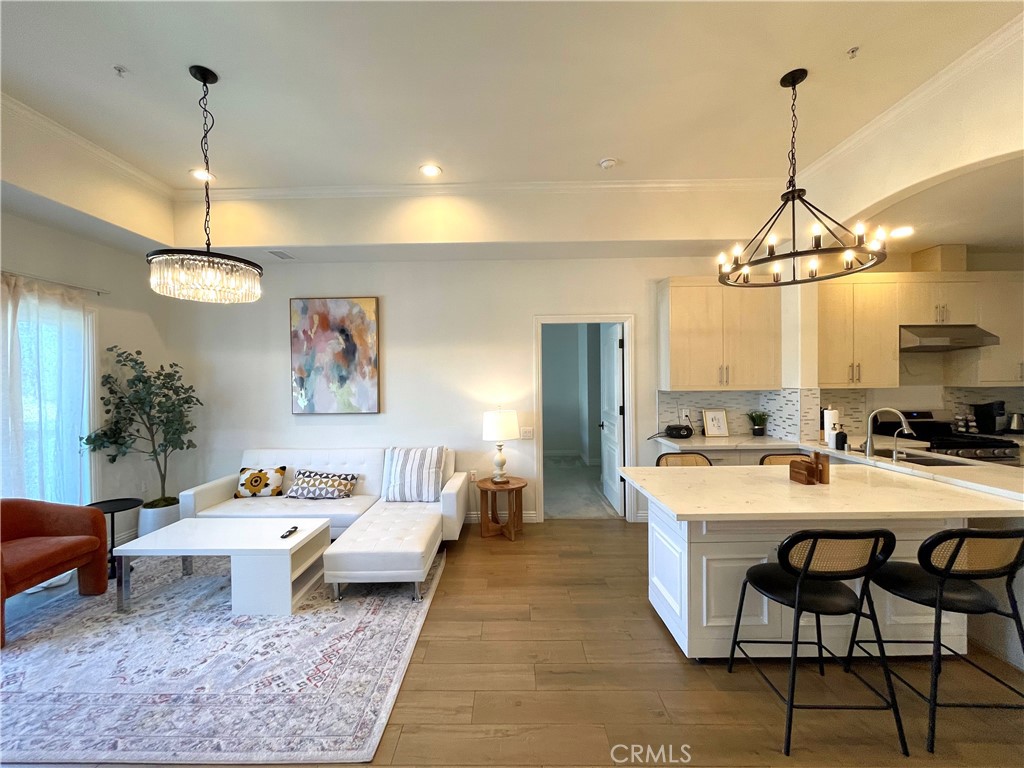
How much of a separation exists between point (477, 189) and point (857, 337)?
12.3ft

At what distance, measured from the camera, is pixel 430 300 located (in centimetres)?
435

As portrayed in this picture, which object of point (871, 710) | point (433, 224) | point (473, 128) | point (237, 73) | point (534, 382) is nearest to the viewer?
point (871, 710)

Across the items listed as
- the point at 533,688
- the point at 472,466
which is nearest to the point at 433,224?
the point at 472,466

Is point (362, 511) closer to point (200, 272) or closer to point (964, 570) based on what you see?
point (200, 272)

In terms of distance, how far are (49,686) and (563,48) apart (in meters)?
4.05

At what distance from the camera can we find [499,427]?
3834 mm

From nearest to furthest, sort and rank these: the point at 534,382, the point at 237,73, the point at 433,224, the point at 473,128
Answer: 1. the point at 237,73
2. the point at 473,128
3. the point at 433,224
4. the point at 534,382

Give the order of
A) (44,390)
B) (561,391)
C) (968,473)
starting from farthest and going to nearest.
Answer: (561,391)
(44,390)
(968,473)

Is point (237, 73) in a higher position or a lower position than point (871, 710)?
higher

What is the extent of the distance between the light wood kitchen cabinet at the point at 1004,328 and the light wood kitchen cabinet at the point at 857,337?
88 centimetres

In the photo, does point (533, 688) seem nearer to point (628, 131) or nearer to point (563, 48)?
point (563, 48)

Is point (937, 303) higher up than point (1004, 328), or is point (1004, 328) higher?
point (937, 303)

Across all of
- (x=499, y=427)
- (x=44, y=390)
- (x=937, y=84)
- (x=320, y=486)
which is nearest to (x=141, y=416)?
(x=44, y=390)

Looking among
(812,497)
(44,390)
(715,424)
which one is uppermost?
(44,390)
